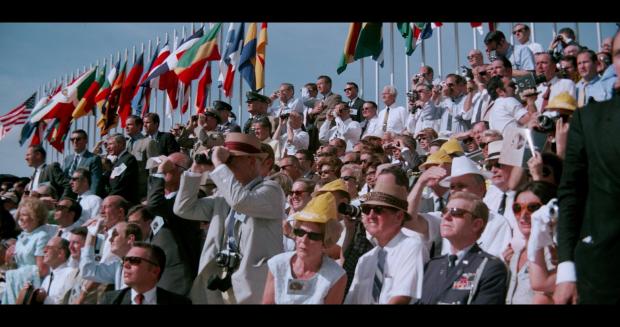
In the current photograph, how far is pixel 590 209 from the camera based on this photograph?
11.2 feet

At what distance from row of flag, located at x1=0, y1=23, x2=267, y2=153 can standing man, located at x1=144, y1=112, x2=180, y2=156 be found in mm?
4508

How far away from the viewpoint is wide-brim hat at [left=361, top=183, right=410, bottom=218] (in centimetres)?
536

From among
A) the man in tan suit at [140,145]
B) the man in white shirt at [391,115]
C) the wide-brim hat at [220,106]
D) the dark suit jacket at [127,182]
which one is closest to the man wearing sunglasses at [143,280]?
the dark suit jacket at [127,182]

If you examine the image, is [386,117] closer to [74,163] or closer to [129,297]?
[74,163]

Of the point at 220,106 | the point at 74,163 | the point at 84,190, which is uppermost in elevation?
the point at 220,106

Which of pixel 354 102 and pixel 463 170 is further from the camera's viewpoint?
pixel 354 102

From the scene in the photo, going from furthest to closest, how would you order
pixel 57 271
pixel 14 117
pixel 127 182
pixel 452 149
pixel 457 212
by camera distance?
pixel 14 117 < pixel 127 182 < pixel 452 149 < pixel 57 271 < pixel 457 212

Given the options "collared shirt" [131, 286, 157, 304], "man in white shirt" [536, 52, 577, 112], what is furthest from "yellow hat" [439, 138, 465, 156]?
"collared shirt" [131, 286, 157, 304]

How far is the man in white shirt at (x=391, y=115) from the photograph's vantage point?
12223 mm

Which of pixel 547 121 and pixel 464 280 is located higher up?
pixel 547 121

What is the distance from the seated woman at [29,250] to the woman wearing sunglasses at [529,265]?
4.40m

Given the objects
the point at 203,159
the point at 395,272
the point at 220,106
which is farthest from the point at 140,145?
the point at 395,272

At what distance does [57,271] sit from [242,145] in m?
2.29
